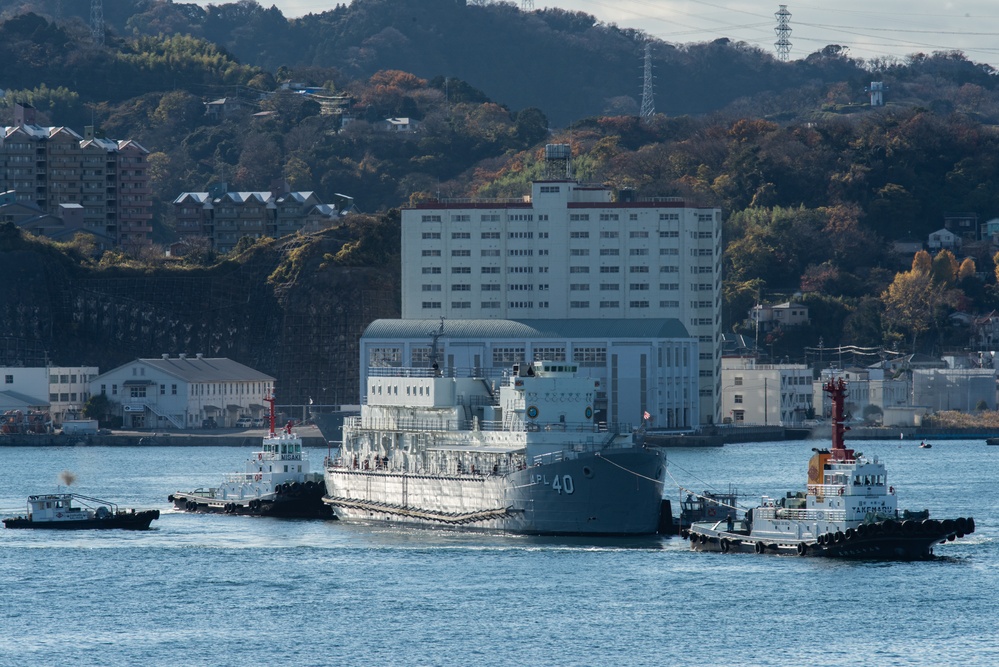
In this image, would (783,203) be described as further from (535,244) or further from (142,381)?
(142,381)

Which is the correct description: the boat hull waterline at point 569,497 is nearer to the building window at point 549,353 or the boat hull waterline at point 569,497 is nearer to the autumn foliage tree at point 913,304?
the building window at point 549,353

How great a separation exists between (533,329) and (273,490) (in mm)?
56609

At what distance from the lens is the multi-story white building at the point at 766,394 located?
14488 cm

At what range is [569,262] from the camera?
13962 centimetres

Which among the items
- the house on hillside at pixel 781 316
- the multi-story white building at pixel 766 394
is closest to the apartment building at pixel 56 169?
the house on hillside at pixel 781 316

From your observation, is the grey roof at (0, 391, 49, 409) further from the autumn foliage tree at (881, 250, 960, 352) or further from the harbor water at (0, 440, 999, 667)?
the autumn foliage tree at (881, 250, 960, 352)

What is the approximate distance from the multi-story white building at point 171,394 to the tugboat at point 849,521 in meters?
89.1

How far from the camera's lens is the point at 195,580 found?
57.5 meters

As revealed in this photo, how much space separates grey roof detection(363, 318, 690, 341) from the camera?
422 ft

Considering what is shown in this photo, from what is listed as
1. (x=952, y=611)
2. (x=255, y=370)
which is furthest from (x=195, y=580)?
(x=255, y=370)

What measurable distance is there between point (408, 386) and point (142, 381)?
245 ft

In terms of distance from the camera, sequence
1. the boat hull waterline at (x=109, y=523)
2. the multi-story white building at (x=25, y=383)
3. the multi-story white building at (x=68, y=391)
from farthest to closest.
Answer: the multi-story white building at (x=68, y=391), the multi-story white building at (x=25, y=383), the boat hull waterline at (x=109, y=523)

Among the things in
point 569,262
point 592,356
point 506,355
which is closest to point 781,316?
point 569,262

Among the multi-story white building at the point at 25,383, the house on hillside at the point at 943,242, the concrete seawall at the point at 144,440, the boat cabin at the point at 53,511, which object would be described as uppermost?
the house on hillside at the point at 943,242
